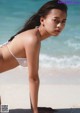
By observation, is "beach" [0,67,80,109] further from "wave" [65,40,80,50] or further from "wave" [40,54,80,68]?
"wave" [65,40,80,50]

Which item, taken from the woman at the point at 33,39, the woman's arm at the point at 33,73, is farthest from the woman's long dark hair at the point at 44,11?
the woman's arm at the point at 33,73

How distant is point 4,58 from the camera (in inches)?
51.5

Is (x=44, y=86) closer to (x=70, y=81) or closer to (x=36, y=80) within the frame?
(x=70, y=81)

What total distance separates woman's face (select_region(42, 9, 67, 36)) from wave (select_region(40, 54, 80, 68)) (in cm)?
31

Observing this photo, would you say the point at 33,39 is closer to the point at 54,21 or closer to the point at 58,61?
the point at 54,21

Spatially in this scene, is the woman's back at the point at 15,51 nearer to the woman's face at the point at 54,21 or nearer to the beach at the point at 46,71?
the woman's face at the point at 54,21

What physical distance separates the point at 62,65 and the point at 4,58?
0.44m

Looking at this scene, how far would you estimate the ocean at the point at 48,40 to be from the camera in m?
1.63

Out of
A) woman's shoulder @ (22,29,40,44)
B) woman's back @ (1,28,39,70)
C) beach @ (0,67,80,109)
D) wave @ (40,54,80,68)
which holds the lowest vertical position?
beach @ (0,67,80,109)

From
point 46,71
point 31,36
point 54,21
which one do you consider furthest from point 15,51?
point 46,71

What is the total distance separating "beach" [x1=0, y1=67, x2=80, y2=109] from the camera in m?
1.60

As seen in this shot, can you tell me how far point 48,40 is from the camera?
1658 mm

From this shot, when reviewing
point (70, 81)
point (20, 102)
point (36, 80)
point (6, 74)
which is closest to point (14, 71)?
point (6, 74)

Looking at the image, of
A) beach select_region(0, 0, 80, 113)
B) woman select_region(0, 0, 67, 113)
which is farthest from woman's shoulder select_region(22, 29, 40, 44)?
beach select_region(0, 0, 80, 113)
